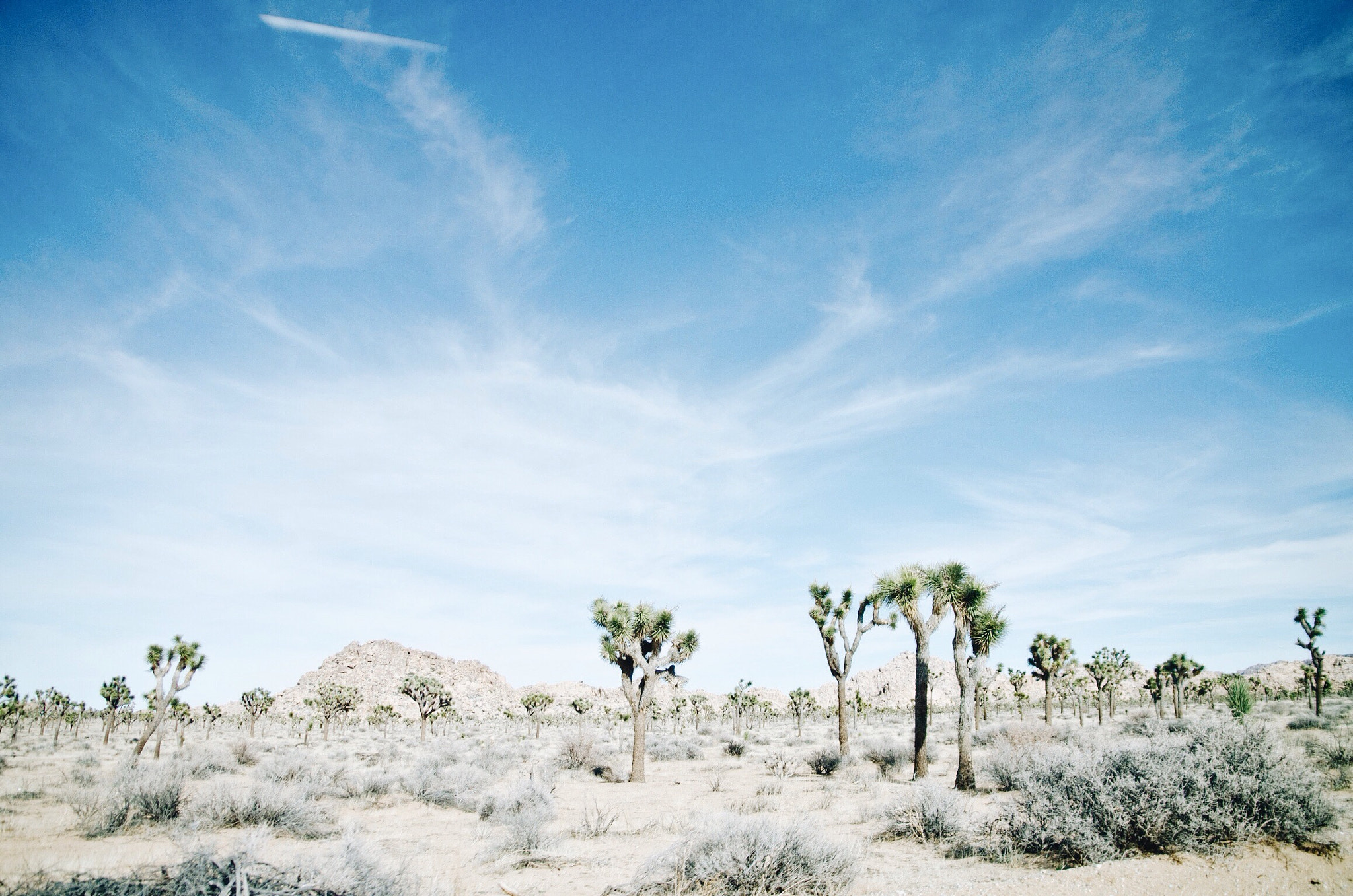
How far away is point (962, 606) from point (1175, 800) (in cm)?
1018

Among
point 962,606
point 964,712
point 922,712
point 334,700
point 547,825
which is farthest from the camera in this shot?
point 334,700

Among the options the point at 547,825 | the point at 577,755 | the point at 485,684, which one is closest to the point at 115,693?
the point at 577,755

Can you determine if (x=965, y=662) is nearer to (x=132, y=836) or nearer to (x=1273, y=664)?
(x=132, y=836)

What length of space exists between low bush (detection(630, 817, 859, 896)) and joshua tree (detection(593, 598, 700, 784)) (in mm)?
13842

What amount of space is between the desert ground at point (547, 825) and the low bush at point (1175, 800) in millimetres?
288

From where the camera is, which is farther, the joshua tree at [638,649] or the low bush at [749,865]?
→ the joshua tree at [638,649]

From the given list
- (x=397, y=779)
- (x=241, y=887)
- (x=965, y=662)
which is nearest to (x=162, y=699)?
(x=397, y=779)

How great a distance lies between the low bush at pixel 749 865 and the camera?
8.29 m

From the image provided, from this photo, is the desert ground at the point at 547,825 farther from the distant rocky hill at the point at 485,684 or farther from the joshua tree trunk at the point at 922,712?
the distant rocky hill at the point at 485,684

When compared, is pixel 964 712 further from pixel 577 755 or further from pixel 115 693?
pixel 115 693

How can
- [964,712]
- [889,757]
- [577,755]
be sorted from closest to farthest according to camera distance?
1. [964,712]
2. [889,757]
3. [577,755]

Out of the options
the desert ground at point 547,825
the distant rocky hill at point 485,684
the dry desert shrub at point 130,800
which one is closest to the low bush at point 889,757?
the desert ground at point 547,825

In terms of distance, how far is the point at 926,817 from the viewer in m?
11.9

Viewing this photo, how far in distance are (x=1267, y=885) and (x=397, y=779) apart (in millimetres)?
20858
